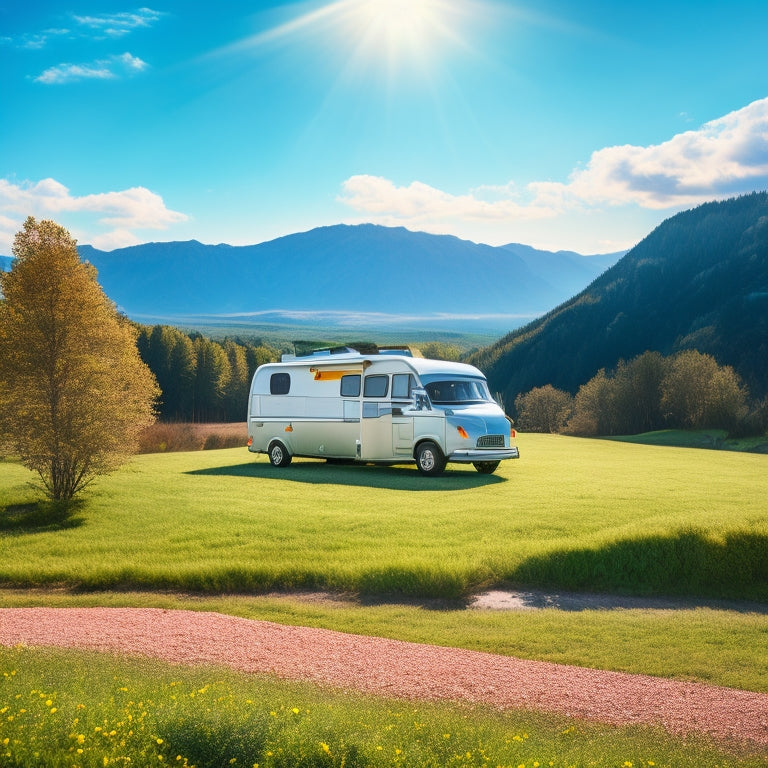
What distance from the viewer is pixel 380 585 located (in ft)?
38.9

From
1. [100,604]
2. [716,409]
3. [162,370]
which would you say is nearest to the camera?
[100,604]

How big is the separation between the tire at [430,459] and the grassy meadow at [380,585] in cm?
38

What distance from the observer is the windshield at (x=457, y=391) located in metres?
22.1

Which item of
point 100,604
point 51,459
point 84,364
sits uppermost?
point 84,364

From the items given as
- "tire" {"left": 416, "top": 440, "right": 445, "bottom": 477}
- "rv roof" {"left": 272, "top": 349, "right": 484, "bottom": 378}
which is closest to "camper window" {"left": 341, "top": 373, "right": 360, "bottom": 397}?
"rv roof" {"left": 272, "top": 349, "right": 484, "bottom": 378}

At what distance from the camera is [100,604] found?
1166cm

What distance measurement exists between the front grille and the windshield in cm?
145

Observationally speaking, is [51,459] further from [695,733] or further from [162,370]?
[162,370]

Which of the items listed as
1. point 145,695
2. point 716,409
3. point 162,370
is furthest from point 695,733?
point 162,370

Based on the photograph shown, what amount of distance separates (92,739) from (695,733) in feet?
15.6

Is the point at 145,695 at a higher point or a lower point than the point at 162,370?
lower

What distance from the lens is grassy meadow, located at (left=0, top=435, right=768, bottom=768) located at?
19.2 feet

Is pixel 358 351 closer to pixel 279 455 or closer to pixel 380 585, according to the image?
pixel 279 455

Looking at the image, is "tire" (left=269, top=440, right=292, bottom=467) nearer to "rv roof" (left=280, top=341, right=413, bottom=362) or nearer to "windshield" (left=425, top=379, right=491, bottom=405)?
"rv roof" (left=280, top=341, right=413, bottom=362)
